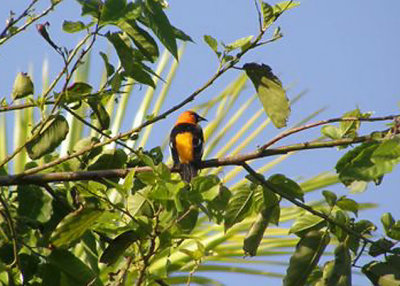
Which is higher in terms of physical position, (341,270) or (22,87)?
(22,87)

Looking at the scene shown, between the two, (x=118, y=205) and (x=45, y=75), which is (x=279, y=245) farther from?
(x=118, y=205)

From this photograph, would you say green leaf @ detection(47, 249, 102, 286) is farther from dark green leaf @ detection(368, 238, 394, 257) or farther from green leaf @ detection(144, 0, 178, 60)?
dark green leaf @ detection(368, 238, 394, 257)

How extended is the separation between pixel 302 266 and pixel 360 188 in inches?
12.3

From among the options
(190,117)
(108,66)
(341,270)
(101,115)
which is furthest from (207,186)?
(190,117)

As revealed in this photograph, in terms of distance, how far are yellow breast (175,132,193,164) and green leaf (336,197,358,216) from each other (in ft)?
6.71

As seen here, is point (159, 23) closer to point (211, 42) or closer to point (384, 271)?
point (211, 42)

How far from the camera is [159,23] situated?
2.35 m

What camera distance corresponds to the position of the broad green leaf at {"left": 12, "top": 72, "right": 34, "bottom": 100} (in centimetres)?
276

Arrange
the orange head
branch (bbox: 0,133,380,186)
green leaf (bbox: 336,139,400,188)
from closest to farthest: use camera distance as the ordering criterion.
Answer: green leaf (bbox: 336,139,400,188) → branch (bbox: 0,133,380,186) → the orange head

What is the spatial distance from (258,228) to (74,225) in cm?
56

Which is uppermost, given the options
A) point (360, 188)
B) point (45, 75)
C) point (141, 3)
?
point (45, 75)

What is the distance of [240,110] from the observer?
7598 mm

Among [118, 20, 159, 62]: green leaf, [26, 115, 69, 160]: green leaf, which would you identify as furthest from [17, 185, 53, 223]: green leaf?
[118, 20, 159, 62]: green leaf

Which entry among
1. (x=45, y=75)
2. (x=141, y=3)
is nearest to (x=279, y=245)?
(x=45, y=75)
